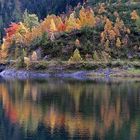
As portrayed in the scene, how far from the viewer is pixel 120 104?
3925 inches

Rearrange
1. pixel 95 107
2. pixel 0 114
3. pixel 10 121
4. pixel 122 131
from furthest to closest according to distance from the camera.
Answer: pixel 95 107
pixel 0 114
pixel 10 121
pixel 122 131

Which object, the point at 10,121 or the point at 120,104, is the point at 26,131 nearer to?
the point at 10,121

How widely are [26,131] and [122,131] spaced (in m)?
13.0

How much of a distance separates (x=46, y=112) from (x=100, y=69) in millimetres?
108615

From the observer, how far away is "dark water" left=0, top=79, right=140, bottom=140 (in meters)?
66.4

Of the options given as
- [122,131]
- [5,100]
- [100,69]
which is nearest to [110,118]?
[122,131]

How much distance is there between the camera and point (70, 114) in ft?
279

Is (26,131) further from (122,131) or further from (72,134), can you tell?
(122,131)

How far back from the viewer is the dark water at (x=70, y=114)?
66.4 metres

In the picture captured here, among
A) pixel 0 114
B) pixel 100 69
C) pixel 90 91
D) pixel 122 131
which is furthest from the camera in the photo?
pixel 100 69

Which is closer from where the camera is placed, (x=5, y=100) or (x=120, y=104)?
(x=120, y=104)

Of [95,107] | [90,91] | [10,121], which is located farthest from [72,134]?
[90,91]

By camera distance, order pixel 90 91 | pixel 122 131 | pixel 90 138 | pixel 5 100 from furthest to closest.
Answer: pixel 90 91
pixel 5 100
pixel 122 131
pixel 90 138

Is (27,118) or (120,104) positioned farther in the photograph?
(120,104)
